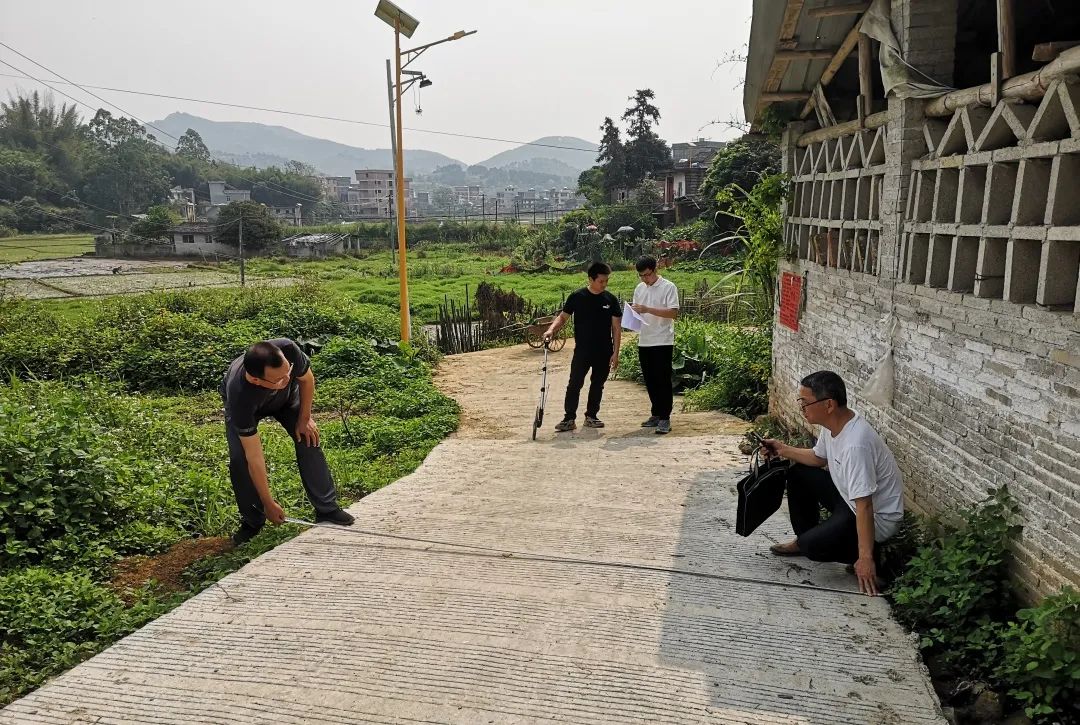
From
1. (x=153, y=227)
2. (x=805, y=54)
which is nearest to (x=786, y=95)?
(x=805, y=54)

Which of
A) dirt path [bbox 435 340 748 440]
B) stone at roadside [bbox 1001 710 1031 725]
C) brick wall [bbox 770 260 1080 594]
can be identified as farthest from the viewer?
dirt path [bbox 435 340 748 440]

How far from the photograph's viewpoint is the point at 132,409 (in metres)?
8.91

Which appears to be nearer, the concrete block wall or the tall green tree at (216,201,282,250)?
the concrete block wall

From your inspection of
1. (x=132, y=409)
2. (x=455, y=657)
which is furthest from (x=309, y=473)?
(x=132, y=409)

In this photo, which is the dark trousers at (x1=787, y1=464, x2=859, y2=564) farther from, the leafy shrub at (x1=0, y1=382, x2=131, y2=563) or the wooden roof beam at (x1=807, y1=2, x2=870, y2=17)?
the leafy shrub at (x1=0, y1=382, x2=131, y2=563)

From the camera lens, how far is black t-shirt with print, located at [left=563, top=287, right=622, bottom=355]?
7.75m

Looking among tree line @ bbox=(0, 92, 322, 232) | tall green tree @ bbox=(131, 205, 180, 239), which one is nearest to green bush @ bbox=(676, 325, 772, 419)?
tall green tree @ bbox=(131, 205, 180, 239)

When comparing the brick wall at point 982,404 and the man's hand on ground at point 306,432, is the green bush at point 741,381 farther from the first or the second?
the man's hand on ground at point 306,432

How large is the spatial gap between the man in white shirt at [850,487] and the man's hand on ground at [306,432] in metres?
2.93

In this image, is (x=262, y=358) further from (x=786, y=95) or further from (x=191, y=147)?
(x=191, y=147)

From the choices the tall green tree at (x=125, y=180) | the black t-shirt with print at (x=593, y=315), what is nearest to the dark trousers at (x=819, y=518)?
the black t-shirt with print at (x=593, y=315)

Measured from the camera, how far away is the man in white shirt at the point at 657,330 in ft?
24.4

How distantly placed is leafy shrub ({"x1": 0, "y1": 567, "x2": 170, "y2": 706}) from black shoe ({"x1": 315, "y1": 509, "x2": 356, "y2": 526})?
3.76 feet

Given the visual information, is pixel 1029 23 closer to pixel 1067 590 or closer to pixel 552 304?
pixel 1067 590
